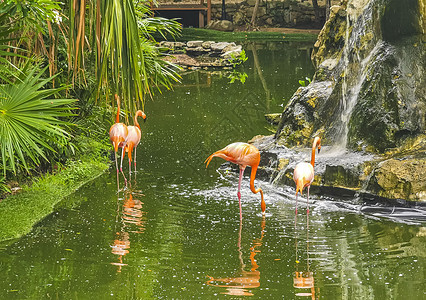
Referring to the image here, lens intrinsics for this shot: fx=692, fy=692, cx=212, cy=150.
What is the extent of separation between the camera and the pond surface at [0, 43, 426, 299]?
185 inches

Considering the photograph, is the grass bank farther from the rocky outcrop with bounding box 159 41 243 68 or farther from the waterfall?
the rocky outcrop with bounding box 159 41 243 68

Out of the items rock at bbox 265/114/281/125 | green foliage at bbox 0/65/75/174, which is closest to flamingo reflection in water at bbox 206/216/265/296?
green foliage at bbox 0/65/75/174

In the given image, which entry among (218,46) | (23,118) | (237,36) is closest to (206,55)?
(218,46)

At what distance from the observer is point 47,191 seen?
702cm

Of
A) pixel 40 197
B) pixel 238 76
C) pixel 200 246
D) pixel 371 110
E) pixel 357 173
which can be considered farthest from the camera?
pixel 238 76

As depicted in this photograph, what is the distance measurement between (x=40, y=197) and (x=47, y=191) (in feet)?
0.69

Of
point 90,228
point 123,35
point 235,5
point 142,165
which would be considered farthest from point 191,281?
point 235,5

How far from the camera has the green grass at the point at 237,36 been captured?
2173cm

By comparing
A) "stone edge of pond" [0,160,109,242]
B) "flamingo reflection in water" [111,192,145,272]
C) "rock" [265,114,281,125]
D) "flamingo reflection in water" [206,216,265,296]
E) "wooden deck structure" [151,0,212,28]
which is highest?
"wooden deck structure" [151,0,212,28]

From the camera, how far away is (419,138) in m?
7.45

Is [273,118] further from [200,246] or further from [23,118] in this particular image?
[23,118]

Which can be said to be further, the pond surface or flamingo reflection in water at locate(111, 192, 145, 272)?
flamingo reflection in water at locate(111, 192, 145, 272)

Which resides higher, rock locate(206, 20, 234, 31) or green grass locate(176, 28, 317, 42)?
rock locate(206, 20, 234, 31)

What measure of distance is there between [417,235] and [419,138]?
6.17ft
